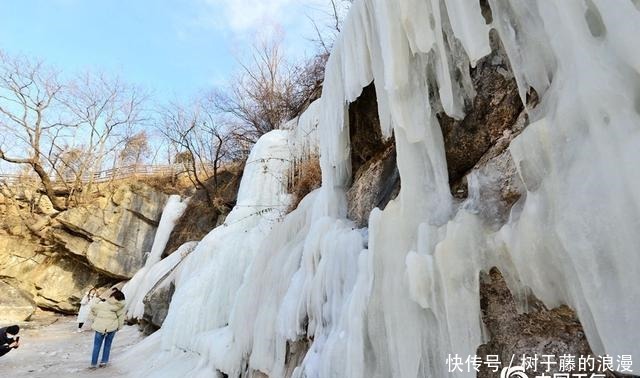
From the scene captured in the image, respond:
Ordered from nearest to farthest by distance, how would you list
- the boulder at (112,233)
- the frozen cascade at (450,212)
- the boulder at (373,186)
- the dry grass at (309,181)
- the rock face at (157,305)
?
the frozen cascade at (450,212)
the boulder at (373,186)
the dry grass at (309,181)
the rock face at (157,305)
the boulder at (112,233)

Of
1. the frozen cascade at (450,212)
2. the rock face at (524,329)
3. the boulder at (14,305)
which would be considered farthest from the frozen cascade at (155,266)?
the rock face at (524,329)

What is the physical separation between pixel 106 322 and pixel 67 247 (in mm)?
8430

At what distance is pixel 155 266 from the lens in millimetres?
9836

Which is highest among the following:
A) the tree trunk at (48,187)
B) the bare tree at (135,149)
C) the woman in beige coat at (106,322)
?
the bare tree at (135,149)

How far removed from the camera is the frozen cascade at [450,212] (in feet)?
3.40

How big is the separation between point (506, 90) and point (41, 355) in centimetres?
713

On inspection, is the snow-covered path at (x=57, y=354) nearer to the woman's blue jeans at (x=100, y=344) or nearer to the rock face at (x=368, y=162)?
the woman's blue jeans at (x=100, y=344)

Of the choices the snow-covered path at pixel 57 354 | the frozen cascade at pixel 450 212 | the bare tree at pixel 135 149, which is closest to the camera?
the frozen cascade at pixel 450 212

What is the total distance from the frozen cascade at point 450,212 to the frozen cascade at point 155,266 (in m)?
6.41

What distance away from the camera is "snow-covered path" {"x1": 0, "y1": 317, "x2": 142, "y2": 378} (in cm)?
487

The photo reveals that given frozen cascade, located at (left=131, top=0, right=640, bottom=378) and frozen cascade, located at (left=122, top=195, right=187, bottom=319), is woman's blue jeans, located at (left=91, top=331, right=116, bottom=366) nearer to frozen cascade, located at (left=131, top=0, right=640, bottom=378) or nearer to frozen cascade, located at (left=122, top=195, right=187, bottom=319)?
frozen cascade, located at (left=131, top=0, right=640, bottom=378)

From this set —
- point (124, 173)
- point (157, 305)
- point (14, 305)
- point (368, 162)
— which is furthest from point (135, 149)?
point (368, 162)

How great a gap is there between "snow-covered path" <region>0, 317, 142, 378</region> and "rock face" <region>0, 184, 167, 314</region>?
286cm

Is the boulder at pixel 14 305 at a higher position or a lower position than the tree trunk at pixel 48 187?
lower
